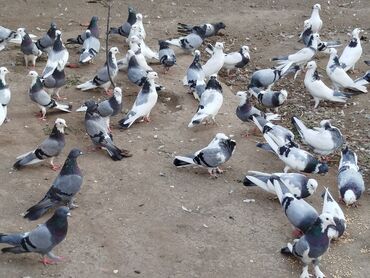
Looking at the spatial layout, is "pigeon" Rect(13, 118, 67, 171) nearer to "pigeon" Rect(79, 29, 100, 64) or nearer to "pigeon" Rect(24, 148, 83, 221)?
"pigeon" Rect(24, 148, 83, 221)

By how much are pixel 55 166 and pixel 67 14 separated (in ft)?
20.6

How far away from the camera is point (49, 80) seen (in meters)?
9.53

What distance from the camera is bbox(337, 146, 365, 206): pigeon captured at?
24.4 feet

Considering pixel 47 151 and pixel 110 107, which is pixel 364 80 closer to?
pixel 110 107

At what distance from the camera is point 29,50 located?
10594 mm

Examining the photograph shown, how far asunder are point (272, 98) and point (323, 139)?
1.47 m

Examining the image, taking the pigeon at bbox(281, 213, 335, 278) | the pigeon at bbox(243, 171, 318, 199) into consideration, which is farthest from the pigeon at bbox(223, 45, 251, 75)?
the pigeon at bbox(281, 213, 335, 278)

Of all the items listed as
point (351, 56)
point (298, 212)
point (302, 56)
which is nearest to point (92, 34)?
point (302, 56)

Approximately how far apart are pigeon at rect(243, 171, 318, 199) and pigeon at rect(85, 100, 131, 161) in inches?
65.3

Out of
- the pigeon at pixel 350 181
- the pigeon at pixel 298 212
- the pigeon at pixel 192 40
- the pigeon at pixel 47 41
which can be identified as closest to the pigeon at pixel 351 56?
the pigeon at pixel 192 40

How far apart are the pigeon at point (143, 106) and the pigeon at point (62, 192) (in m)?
1.98

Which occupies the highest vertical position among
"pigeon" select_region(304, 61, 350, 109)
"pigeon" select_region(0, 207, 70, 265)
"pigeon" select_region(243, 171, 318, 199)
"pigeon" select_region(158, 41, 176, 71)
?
"pigeon" select_region(0, 207, 70, 265)

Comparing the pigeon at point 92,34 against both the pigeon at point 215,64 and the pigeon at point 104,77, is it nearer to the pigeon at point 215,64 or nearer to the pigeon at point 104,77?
the pigeon at point 104,77

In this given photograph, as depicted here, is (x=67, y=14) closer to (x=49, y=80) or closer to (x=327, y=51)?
(x=49, y=80)
